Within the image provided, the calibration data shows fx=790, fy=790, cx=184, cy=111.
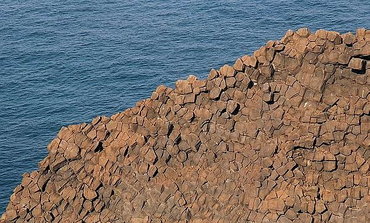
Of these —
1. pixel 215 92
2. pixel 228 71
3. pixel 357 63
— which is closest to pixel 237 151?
pixel 215 92

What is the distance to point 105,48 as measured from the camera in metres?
142

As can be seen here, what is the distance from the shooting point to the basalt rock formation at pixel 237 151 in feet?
187

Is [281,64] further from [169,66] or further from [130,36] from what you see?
[130,36]

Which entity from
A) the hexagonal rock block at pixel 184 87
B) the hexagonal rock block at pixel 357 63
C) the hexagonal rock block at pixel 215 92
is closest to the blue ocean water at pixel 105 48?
the hexagonal rock block at pixel 184 87

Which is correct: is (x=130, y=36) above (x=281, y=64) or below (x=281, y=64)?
below

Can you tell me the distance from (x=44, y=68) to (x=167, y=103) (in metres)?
74.8

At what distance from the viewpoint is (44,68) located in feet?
437

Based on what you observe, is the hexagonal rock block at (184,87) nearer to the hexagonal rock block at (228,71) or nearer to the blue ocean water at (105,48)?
the hexagonal rock block at (228,71)

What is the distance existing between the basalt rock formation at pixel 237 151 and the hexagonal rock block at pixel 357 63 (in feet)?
0.46

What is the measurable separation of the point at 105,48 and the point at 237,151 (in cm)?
8510

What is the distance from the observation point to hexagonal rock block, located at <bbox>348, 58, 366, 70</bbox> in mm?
55928

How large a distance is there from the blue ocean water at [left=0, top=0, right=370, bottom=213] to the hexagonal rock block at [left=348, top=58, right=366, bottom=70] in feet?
165

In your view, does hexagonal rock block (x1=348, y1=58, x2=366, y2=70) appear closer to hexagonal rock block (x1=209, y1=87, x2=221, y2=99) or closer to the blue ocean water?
hexagonal rock block (x1=209, y1=87, x2=221, y2=99)

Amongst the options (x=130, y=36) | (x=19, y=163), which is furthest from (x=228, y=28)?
(x=19, y=163)
